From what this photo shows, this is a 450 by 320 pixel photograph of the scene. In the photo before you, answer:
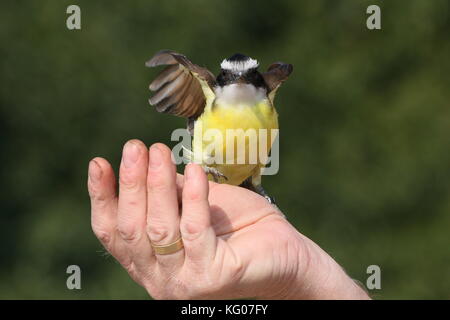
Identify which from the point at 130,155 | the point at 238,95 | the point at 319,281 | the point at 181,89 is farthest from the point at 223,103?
the point at 130,155

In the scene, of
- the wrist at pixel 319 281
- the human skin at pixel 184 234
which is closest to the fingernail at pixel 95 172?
the human skin at pixel 184 234

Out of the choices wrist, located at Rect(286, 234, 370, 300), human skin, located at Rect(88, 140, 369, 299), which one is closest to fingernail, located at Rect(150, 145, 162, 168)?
human skin, located at Rect(88, 140, 369, 299)

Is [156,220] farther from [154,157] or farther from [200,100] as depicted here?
[200,100]

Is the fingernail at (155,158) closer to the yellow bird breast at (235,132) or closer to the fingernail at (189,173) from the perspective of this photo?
the fingernail at (189,173)

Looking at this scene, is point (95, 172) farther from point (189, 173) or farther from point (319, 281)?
point (319, 281)

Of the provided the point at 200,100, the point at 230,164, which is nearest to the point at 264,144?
the point at 230,164
